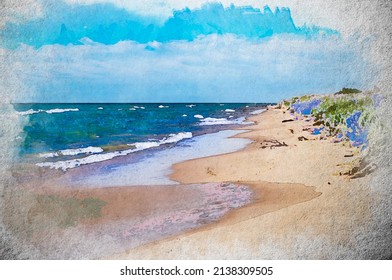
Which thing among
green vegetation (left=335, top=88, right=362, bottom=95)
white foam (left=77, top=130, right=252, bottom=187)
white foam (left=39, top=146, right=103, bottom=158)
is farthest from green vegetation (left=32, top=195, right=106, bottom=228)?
green vegetation (left=335, top=88, right=362, bottom=95)

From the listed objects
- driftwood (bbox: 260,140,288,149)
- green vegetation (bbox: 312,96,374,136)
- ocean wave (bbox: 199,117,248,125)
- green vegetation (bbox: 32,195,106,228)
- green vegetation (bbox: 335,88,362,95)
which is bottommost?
green vegetation (bbox: 32,195,106,228)

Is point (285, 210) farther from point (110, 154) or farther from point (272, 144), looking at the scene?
point (110, 154)

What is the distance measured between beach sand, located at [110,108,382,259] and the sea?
142 millimetres

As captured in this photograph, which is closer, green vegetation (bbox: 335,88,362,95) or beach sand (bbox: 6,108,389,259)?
beach sand (bbox: 6,108,389,259)

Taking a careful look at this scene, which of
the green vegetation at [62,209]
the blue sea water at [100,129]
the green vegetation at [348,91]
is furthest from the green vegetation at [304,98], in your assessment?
the green vegetation at [62,209]

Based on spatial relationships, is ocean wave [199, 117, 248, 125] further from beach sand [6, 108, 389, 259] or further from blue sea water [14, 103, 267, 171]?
beach sand [6, 108, 389, 259]

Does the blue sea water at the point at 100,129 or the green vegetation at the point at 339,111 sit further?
the green vegetation at the point at 339,111

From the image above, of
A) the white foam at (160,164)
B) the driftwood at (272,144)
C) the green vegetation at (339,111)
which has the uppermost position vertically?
the green vegetation at (339,111)

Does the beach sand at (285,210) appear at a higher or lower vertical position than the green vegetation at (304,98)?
lower

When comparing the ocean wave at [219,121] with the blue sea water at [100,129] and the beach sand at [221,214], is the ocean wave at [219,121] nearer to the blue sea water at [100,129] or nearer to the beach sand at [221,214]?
the blue sea water at [100,129]

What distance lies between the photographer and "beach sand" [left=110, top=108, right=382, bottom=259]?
3.42m

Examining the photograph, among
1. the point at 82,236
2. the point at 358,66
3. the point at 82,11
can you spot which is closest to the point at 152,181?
the point at 82,236

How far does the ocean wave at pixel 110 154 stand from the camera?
11.4 ft

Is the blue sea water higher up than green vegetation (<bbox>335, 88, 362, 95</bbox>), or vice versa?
green vegetation (<bbox>335, 88, 362, 95</bbox>)
